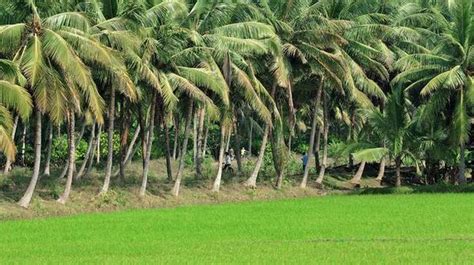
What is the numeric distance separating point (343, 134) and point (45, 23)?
116ft

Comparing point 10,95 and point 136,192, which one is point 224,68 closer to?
point 136,192

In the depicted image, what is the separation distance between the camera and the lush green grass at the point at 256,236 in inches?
487

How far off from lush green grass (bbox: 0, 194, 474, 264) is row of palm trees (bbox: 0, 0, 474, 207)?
11.0 ft

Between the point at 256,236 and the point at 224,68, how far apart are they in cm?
1173

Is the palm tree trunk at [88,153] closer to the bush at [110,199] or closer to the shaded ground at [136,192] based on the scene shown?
the shaded ground at [136,192]

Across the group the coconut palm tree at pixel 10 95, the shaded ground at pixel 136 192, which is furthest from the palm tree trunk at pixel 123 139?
the coconut palm tree at pixel 10 95

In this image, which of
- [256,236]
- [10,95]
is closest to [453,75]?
[256,236]

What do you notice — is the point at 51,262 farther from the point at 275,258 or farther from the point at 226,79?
the point at 226,79

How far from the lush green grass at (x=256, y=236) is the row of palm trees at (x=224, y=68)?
3350 millimetres

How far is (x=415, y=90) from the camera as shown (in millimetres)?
34750

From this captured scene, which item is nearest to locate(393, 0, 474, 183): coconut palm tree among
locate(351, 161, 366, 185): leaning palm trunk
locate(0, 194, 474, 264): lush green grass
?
locate(351, 161, 366, 185): leaning palm trunk

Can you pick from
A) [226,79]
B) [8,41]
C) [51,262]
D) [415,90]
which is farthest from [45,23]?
[415,90]

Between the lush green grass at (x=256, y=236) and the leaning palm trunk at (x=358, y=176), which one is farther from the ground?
the leaning palm trunk at (x=358, y=176)

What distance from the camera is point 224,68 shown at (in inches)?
1044
